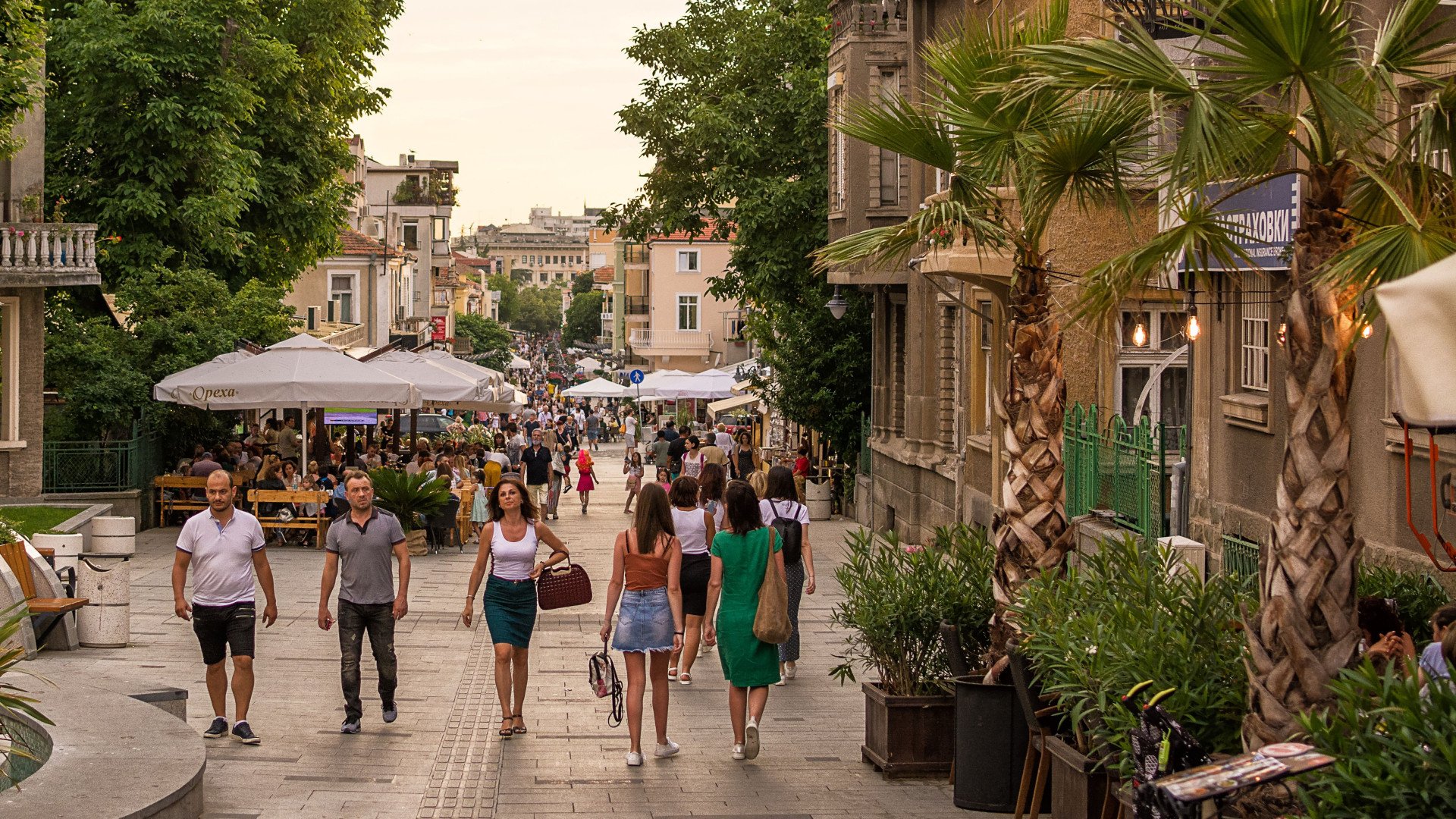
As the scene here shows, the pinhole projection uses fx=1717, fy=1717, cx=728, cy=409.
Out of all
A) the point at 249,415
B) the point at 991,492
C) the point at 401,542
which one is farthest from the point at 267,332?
the point at 401,542

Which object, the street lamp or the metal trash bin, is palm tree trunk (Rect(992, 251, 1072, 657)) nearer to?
the metal trash bin

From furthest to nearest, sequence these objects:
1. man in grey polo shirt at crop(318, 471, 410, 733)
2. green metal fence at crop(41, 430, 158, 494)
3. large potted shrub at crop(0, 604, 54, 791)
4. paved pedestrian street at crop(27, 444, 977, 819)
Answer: green metal fence at crop(41, 430, 158, 494), man in grey polo shirt at crop(318, 471, 410, 733), paved pedestrian street at crop(27, 444, 977, 819), large potted shrub at crop(0, 604, 54, 791)

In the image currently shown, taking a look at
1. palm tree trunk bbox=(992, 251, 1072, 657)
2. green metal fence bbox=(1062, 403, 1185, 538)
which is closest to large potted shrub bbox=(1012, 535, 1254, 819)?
palm tree trunk bbox=(992, 251, 1072, 657)

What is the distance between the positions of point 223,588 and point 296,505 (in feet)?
43.0

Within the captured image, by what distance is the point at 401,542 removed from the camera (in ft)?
→ 36.6

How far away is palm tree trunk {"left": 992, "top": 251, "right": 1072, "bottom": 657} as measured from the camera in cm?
952

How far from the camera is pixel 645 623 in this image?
1062cm

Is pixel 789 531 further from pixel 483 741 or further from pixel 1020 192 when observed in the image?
pixel 1020 192

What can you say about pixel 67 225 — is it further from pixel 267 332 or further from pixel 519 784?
pixel 519 784

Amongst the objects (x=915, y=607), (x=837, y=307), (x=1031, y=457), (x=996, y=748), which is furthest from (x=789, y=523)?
(x=837, y=307)

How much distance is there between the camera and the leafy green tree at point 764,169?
113 feet

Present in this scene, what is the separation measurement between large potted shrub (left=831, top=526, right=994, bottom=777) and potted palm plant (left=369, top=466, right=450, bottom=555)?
42.3 feet

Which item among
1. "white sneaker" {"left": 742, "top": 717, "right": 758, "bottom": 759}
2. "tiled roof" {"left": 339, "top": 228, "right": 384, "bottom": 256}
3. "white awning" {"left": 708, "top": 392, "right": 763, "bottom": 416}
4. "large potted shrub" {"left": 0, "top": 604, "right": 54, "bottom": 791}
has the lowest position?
"white sneaker" {"left": 742, "top": 717, "right": 758, "bottom": 759}

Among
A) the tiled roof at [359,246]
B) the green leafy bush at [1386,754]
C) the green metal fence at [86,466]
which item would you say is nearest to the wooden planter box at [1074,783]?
the green leafy bush at [1386,754]
